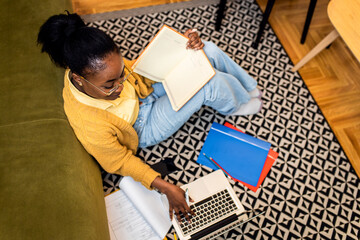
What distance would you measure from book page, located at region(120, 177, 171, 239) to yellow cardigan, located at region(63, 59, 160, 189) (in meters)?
0.13

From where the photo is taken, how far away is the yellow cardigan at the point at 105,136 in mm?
954

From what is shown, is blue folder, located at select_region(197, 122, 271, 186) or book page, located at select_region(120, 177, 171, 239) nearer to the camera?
book page, located at select_region(120, 177, 171, 239)

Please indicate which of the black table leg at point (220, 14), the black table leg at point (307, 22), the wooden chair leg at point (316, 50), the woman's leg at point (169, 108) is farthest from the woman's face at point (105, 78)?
the black table leg at point (307, 22)

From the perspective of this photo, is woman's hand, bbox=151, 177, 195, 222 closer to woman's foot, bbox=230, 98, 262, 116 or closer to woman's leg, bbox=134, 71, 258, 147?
woman's leg, bbox=134, 71, 258, 147

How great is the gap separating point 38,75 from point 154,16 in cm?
107

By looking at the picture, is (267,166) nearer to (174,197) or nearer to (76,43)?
(174,197)

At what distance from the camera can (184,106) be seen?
3.97 feet

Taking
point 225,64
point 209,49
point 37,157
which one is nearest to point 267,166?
point 225,64

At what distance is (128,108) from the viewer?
1.13m

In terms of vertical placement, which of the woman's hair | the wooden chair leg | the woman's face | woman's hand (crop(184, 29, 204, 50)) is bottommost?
the wooden chair leg

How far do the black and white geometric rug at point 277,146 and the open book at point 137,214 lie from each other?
10 centimetres

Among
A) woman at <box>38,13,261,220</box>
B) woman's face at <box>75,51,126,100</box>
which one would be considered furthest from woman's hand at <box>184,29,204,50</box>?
woman's face at <box>75,51,126,100</box>

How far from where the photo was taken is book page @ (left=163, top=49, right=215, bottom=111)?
117 cm

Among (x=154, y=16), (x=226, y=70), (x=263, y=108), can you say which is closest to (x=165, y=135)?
(x=226, y=70)
